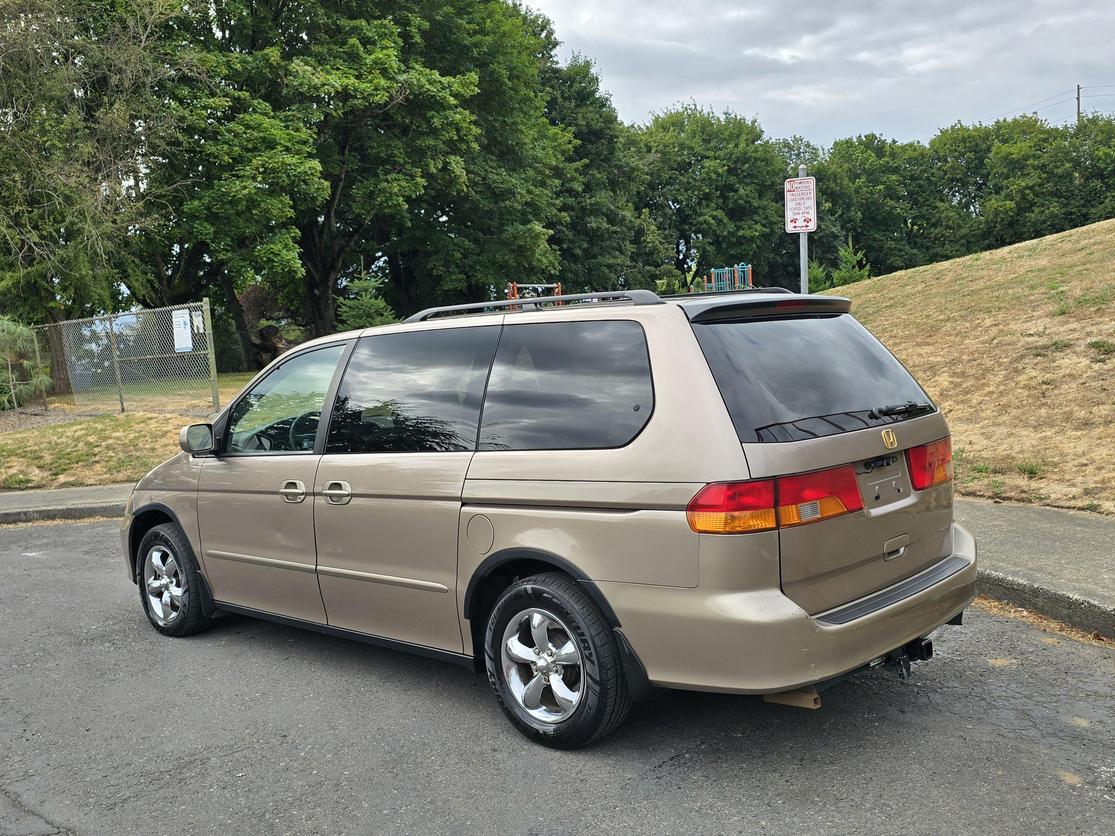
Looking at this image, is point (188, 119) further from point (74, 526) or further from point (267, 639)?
point (267, 639)

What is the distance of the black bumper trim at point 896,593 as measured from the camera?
331cm

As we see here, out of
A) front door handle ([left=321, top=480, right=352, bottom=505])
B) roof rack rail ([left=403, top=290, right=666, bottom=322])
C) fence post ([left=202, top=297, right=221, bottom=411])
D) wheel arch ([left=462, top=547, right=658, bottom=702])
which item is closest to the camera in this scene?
wheel arch ([left=462, top=547, right=658, bottom=702])

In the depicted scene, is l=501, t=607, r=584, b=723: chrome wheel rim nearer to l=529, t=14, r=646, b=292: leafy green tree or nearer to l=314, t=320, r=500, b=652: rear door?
l=314, t=320, r=500, b=652: rear door

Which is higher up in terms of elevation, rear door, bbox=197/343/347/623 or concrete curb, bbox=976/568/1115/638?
rear door, bbox=197/343/347/623

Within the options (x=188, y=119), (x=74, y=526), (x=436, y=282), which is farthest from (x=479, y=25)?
(x=74, y=526)

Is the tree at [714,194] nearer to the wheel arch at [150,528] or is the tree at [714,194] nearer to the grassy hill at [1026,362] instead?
the grassy hill at [1026,362]

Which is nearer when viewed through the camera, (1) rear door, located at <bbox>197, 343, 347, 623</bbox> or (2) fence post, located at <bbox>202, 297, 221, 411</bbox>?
(1) rear door, located at <bbox>197, 343, 347, 623</bbox>

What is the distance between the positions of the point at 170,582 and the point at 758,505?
391 centimetres

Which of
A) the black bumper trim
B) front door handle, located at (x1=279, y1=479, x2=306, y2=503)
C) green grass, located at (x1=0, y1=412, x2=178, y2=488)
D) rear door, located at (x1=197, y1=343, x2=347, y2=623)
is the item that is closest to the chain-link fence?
green grass, located at (x1=0, y1=412, x2=178, y2=488)

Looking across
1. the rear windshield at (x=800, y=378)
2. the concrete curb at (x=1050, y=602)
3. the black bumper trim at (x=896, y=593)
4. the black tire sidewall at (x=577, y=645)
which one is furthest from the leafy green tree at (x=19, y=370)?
the black bumper trim at (x=896, y=593)

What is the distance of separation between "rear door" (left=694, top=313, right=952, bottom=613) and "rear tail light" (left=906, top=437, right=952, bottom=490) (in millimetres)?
21

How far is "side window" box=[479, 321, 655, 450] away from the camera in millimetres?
3559

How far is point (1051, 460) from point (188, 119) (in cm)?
2246

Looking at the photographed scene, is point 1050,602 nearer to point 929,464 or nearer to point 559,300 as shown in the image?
point 929,464
